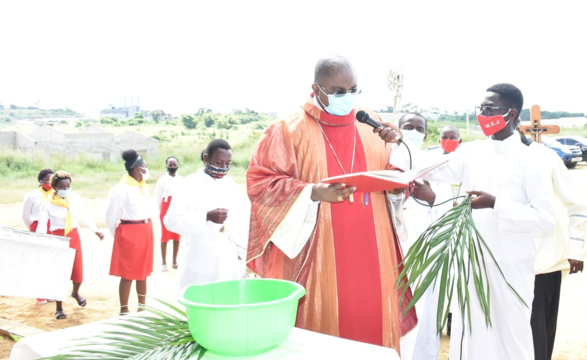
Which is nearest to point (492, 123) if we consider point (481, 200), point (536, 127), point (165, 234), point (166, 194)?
point (481, 200)

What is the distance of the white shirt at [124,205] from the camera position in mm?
6410

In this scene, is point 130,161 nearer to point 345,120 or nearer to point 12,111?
point 345,120

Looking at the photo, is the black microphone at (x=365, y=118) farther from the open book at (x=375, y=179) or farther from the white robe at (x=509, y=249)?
the white robe at (x=509, y=249)

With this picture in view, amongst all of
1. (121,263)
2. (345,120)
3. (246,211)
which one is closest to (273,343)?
(345,120)

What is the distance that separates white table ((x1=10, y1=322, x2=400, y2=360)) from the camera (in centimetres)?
176

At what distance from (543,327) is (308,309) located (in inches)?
81.9

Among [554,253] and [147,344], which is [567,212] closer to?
[554,253]

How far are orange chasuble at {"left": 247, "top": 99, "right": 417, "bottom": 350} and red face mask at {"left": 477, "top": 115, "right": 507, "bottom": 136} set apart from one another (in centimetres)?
88

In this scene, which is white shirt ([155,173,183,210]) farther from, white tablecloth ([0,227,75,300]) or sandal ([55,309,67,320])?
white tablecloth ([0,227,75,300])

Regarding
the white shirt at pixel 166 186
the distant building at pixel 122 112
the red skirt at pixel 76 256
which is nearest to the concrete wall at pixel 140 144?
the distant building at pixel 122 112

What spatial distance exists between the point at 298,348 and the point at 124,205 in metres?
5.05

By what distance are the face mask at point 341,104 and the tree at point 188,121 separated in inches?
1264

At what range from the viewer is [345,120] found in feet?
10.5

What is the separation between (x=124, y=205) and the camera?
6.45m
